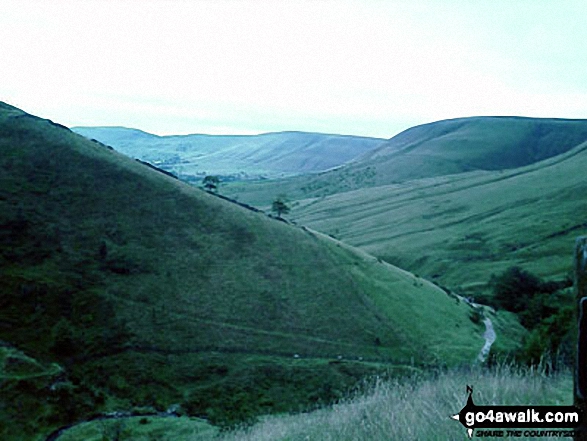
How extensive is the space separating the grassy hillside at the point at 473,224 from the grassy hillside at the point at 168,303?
40.5 metres

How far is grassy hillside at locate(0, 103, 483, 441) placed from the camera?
44.9m

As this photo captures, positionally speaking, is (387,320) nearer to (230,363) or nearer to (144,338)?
(230,363)

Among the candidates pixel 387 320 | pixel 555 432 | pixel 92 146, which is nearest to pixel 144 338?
pixel 387 320

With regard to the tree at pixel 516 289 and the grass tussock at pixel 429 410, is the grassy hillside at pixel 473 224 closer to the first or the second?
the tree at pixel 516 289

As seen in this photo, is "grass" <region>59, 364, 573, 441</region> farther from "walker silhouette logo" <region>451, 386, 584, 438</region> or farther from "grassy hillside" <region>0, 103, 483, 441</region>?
"grassy hillside" <region>0, 103, 483, 441</region>

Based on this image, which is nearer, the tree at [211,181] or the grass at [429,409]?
the grass at [429,409]

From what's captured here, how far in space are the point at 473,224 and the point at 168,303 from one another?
11049 centimetres

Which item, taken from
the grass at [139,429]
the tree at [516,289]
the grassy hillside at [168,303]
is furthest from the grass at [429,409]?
the tree at [516,289]

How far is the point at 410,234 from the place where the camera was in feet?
481

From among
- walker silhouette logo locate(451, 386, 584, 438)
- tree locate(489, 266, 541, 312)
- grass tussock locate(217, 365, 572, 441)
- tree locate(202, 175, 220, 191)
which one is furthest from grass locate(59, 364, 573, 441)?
tree locate(202, 175, 220, 191)

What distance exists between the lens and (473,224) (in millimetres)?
149375

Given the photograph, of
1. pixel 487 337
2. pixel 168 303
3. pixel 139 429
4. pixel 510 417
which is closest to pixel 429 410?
pixel 510 417

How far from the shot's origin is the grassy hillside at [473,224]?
115m

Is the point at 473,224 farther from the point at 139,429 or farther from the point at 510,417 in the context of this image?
the point at 510,417
